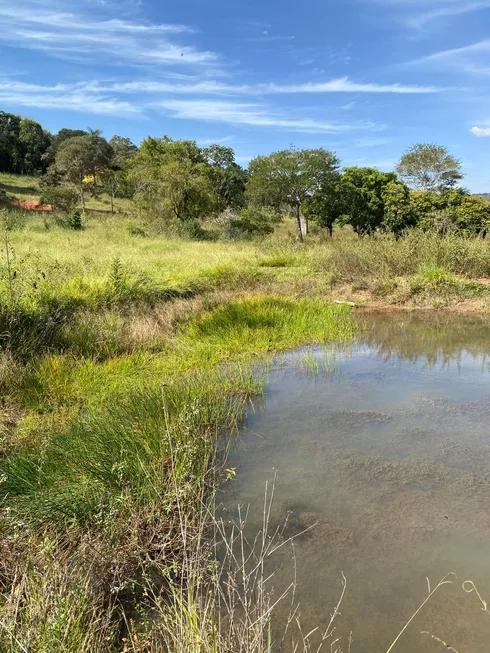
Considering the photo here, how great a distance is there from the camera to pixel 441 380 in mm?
6672

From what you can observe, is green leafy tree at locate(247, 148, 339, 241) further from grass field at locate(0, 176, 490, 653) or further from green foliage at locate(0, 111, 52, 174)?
green foliage at locate(0, 111, 52, 174)

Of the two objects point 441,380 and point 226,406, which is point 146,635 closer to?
point 226,406

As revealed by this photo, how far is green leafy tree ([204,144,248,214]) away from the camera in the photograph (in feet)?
135

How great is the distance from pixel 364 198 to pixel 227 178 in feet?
51.0

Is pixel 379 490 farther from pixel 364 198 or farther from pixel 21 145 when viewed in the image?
pixel 21 145

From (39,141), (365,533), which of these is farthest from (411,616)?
(39,141)

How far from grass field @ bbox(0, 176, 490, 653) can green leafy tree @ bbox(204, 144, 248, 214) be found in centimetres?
2672

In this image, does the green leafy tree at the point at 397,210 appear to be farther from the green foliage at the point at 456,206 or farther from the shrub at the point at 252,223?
the shrub at the point at 252,223

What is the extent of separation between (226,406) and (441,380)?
3323 millimetres

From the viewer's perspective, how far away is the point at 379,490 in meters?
3.80

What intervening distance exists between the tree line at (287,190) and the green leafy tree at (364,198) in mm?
66

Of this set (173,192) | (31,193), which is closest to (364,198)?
(173,192)

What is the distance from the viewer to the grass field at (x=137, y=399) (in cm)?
230

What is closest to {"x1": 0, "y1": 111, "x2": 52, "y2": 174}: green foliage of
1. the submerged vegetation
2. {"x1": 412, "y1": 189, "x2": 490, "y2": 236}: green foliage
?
the submerged vegetation
